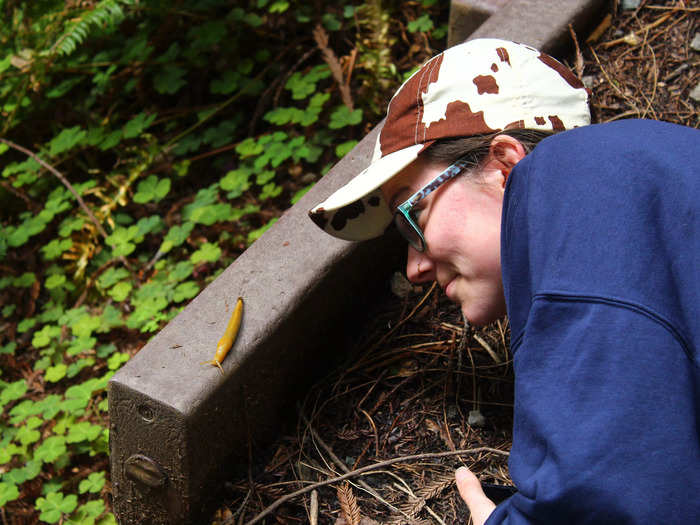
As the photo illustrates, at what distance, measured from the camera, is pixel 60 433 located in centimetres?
292

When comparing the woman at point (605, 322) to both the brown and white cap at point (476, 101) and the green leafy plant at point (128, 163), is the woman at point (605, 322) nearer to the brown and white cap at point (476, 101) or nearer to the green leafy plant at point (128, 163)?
the brown and white cap at point (476, 101)

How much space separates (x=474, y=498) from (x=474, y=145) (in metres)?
0.85

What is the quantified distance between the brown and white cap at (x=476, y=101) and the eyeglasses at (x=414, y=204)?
8 centimetres

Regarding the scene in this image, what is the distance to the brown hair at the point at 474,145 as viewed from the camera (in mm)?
1582

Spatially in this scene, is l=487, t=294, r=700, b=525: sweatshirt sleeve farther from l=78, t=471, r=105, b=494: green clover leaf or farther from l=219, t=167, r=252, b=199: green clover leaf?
l=219, t=167, r=252, b=199: green clover leaf

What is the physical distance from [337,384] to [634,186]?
135cm

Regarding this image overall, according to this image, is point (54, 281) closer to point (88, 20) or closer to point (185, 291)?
point (185, 291)

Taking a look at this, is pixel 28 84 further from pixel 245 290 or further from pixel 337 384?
pixel 337 384

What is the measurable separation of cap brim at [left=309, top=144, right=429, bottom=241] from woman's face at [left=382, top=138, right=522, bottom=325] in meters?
0.06

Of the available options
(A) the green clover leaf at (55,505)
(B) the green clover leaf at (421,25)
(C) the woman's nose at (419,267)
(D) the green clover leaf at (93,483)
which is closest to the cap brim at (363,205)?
(C) the woman's nose at (419,267)

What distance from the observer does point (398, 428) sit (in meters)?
2.21

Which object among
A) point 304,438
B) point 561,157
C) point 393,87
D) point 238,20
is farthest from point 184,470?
point 238,20

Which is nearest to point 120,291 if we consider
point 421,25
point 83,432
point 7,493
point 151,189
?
point 151,189

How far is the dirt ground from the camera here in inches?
79.7
